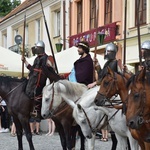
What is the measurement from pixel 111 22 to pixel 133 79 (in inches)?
637

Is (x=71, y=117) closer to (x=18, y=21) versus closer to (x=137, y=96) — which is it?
(x=137, y=96)

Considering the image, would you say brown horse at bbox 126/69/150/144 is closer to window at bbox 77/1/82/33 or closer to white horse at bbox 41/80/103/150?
white horse at bbox 41/80/103/150

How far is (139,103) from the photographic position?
5535 millimetres

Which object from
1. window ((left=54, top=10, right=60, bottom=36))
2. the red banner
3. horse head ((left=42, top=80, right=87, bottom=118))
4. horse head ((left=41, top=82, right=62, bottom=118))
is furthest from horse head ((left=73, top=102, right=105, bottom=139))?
window ((left=54, top=10, right=60, bottom=36))

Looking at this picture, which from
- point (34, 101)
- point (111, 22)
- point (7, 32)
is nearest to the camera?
point (34, 101)

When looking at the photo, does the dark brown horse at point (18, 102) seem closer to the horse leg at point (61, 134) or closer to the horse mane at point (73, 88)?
the horse leg at point (61, 134)

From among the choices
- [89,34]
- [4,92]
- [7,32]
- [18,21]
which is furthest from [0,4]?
[4,92]

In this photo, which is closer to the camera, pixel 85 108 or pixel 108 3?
pixel 85 108

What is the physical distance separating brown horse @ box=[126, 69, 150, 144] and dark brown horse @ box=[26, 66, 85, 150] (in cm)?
340

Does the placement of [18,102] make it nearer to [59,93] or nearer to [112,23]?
[59,93]

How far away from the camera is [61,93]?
8.93m

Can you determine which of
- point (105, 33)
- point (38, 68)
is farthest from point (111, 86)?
point (105, 33)

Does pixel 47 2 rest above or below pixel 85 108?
above

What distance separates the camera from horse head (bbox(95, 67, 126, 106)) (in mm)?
7217
